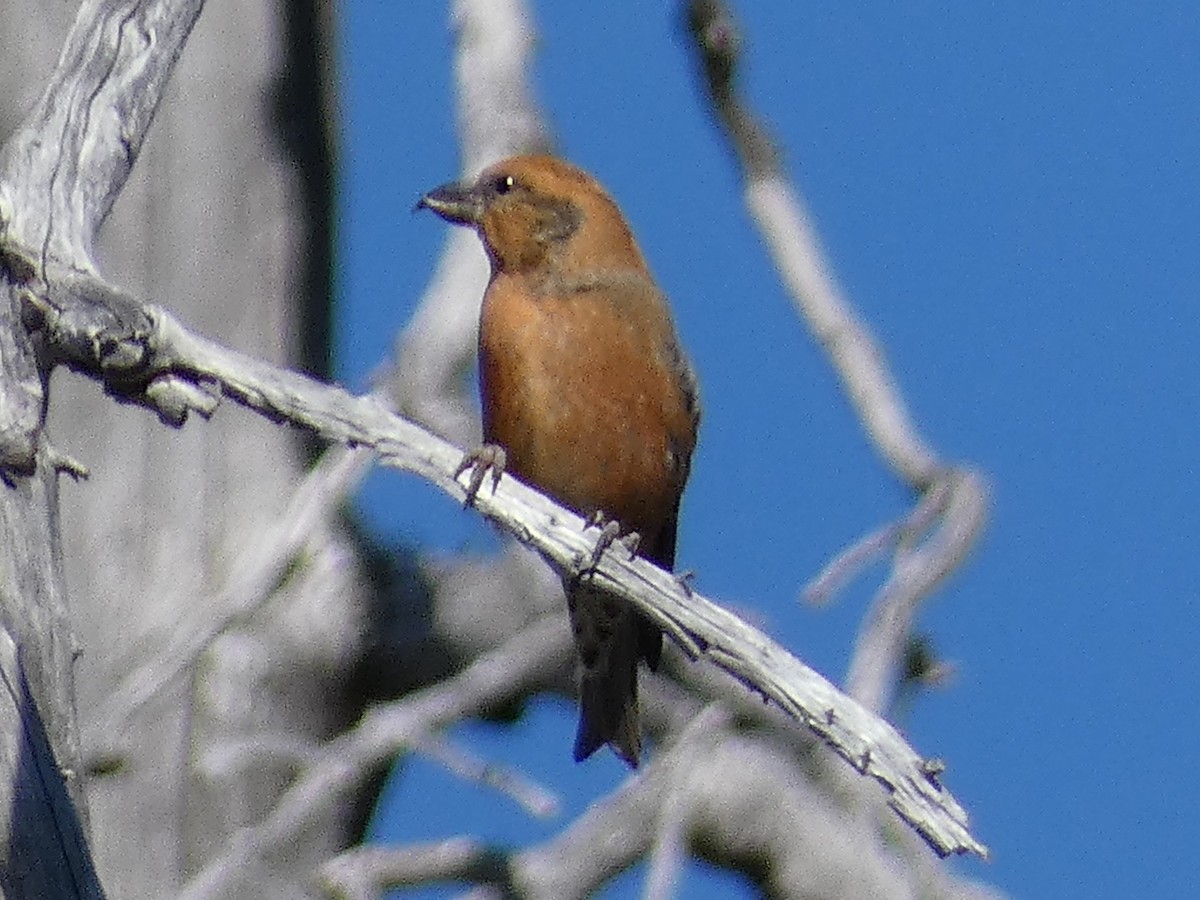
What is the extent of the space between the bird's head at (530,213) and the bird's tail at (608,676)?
83cm

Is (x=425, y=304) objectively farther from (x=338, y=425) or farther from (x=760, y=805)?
(x=338, y=425)

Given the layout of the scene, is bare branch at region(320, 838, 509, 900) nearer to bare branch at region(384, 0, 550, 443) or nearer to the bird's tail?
the bird's tail

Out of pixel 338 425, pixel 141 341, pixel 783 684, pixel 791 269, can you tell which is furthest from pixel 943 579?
pixel 141 341

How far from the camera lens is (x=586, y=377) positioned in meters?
5.80

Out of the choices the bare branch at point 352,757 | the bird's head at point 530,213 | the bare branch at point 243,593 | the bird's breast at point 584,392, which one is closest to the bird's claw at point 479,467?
the bare branch at point 243,593

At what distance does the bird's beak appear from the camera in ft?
19.6

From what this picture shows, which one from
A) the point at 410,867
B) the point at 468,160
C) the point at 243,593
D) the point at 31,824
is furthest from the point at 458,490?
the point at 468,160

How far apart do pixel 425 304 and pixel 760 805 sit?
5.30 ft

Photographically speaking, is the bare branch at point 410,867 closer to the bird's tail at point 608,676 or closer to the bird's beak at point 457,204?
the bird's tail at point 608,676

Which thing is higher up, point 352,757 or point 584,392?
point 584,392

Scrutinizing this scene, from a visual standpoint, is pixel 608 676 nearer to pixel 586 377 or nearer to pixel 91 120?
pixel 586 377

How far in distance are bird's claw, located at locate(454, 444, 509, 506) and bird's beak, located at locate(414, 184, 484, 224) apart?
3.48 feet

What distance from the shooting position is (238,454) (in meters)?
6.84

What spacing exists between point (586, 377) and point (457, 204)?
1.86 ft
